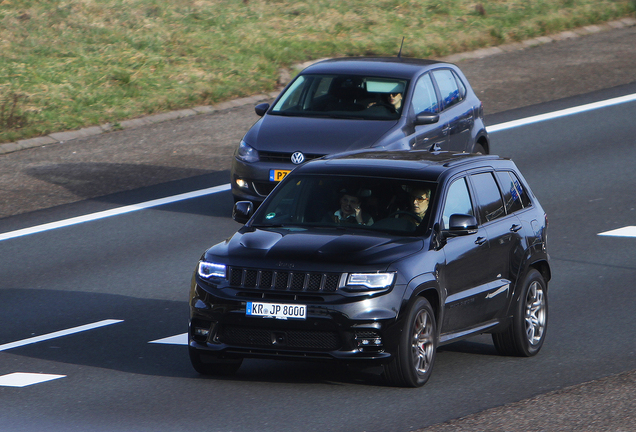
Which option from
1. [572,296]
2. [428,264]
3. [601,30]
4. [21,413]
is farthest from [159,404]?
[601,30]

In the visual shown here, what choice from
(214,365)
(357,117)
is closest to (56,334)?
(214,365)

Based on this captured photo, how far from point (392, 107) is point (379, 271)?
7.07 m

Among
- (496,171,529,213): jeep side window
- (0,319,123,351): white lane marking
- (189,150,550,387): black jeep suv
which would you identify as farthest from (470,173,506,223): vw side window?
(0,319,123,351): white lane marking

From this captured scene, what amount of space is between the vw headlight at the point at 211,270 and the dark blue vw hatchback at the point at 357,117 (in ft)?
18.0

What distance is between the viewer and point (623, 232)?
14.0m

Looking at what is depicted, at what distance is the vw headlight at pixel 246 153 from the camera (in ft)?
46.9

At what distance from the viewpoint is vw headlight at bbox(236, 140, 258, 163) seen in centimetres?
1428

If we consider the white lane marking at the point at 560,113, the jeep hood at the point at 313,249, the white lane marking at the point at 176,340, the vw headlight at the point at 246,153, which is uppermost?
the jeep hood at the point at 313,249

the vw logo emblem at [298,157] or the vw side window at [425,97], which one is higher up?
the vw side window at [425,97]

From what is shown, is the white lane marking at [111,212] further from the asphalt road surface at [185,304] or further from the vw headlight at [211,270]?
the vw headlight at [211,270]

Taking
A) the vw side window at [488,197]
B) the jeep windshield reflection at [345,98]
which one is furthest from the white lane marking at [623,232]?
the vw side window at [488,197]

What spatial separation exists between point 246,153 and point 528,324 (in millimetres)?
5530

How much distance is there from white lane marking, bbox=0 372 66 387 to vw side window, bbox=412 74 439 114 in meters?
7.30

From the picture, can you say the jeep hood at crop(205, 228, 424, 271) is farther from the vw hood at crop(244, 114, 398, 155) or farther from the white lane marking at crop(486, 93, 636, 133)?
the white lane marking at crop(486, 93, 636, 133)
